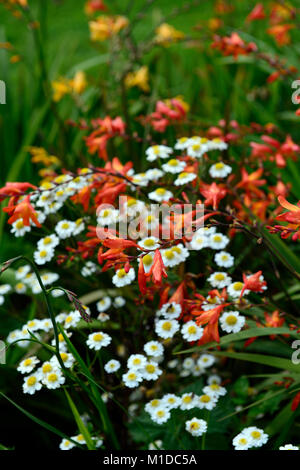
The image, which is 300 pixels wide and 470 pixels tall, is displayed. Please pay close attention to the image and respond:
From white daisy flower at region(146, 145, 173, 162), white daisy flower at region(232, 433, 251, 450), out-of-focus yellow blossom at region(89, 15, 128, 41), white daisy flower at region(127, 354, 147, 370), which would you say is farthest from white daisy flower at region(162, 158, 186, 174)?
out-of-focus yellow blossom at region(89, 15, 128, 41)

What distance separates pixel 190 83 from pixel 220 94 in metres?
0.21

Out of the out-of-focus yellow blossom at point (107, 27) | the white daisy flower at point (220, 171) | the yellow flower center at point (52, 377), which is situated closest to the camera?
the yellow flower center at point (52, 377)

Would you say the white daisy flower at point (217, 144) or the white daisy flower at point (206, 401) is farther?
the white daisy flower at point (217, 144)

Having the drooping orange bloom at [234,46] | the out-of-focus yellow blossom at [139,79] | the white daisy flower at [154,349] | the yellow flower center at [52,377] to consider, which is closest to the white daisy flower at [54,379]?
the yellow flower center at [52,377]

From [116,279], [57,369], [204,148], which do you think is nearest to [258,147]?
[204,148]

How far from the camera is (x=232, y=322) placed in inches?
56.0

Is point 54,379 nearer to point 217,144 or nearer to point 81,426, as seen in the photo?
point 81,426

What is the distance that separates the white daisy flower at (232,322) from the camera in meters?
1.40

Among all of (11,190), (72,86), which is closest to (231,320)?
(11,190)

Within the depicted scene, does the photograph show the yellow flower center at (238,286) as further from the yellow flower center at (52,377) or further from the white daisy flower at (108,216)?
the yellow flower center at (52,377)

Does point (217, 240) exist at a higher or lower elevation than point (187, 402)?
higher

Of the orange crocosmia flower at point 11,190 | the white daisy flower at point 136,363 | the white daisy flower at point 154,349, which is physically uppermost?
the orange crocosmia flower at point 11,190

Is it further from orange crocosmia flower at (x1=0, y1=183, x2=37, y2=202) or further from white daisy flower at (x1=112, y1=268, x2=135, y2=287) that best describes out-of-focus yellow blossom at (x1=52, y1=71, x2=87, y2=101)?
white daisy flower at (x1=112, y1=268, x2=135, y2=287)

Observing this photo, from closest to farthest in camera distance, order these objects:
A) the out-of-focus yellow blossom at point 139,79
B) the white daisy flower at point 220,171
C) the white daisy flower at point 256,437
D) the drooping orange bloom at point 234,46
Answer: the white daisy flower at point 256,437
the white daisy flower at point 220,171
the drooping orange bloom at point 234,46
the out-of-focus yellow blossom at point 139,79
